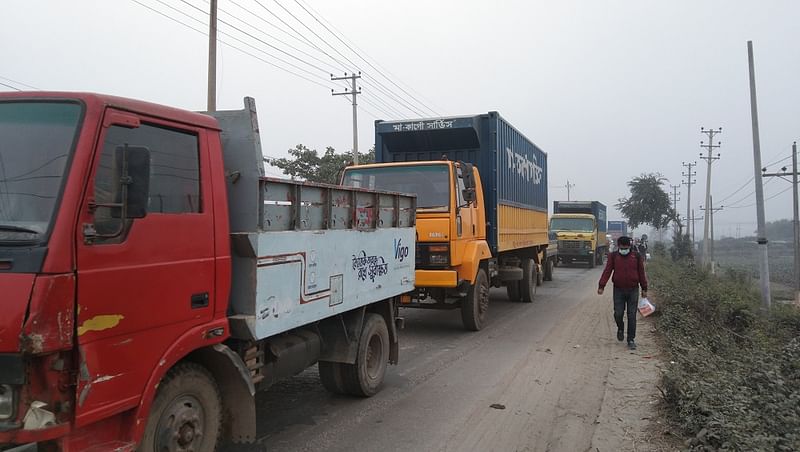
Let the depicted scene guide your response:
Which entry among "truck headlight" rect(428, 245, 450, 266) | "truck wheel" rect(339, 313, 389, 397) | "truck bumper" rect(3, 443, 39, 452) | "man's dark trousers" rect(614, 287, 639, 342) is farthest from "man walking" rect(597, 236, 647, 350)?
"truck bumper" rect(3, 443, 39, 452)

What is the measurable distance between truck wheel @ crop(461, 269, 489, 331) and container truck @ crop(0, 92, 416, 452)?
484cm

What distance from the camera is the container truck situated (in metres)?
2.39

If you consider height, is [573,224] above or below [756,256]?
above

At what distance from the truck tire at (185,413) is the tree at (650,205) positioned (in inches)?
1775

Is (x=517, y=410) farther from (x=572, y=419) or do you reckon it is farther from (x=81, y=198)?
(x=81, y=198)

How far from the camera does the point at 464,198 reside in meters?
8.38

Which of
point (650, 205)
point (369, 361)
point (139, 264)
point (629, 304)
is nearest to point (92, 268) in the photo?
point (139, 264)

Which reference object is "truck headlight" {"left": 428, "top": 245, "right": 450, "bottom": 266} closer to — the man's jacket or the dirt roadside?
the dirt roadside

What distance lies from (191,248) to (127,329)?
0.61 meters

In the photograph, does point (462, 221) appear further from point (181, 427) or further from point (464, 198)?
point (181, 427)

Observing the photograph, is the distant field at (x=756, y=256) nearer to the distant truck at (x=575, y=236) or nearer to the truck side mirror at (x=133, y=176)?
the distant truck at (x=575, y=236)

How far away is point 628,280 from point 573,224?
18911mm

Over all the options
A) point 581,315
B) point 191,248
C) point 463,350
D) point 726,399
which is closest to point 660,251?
point 581,315

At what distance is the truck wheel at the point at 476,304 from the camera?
29.5 ft
